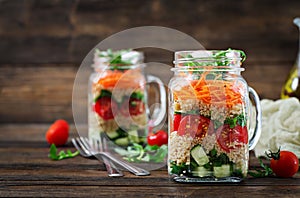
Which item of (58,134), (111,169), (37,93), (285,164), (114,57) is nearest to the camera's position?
(285,164)

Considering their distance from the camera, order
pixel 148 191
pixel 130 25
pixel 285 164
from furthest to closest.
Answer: pixel 130 25 → pixel 285 164 → pixel 148 191

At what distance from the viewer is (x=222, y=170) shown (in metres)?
1.17

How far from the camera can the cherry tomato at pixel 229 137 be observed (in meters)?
1.17

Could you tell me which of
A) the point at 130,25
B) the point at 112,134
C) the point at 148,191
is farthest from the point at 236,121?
the point at 130,25

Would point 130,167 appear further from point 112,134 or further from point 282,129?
point 282,129

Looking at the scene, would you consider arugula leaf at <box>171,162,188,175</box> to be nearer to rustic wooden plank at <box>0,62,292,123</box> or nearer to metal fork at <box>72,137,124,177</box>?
metal fork at <box>72,137,124,177</box>

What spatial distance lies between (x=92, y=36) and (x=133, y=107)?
1.12 meters

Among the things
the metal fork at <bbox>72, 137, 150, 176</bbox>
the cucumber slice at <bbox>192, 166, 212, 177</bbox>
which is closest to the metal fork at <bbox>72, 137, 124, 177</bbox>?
the metal fork at <bbox>72, 137, 150, 176</bbox>

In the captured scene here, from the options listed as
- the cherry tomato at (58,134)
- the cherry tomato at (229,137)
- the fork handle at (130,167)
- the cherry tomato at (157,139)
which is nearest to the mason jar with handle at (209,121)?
the cherry tomato at (229,137)

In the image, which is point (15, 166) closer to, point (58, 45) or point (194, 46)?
point (58, 45)

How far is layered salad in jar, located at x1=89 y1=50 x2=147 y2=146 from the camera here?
1.68 meters

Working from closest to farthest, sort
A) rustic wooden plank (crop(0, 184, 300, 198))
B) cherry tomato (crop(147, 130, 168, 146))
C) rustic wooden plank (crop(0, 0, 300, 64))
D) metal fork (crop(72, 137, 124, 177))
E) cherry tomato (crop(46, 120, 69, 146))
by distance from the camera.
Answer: rustic wooden plank (crop(0, 184, 300, 198)), metal fork (crop(72, 137, 124, 177)), cherry tomato (crop(147, 130, 168, 146)), cherry tomato (crop(46, 120, 69, 146)), rustic wooden plank (crop(0, 0, 300, 64))

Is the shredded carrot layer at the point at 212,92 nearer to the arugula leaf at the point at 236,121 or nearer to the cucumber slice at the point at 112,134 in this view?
the arugula leaf at the point at 236,121

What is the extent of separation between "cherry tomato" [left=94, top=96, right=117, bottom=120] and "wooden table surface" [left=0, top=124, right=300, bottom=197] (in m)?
0.19
